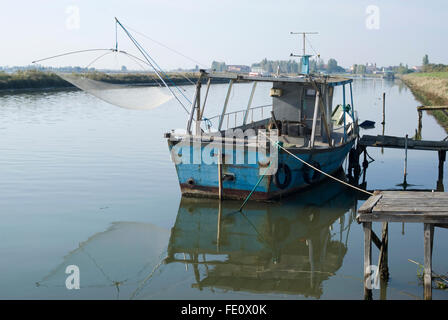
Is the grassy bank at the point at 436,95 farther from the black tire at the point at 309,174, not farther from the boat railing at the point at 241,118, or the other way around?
the black tire at the point at 309,174

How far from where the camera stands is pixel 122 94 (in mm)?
16562

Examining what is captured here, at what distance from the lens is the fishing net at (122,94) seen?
15797mm

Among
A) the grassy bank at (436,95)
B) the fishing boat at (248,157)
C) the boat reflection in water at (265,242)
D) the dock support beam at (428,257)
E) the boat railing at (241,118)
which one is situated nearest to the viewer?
the dock support beam at (428,257)

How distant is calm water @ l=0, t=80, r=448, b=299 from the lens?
9859mm

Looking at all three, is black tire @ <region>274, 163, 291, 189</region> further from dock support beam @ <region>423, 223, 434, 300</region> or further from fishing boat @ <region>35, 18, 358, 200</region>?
dock support beam @ <region>423, 223, 434, 300</region>

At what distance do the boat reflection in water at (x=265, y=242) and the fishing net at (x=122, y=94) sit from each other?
11.9 feet

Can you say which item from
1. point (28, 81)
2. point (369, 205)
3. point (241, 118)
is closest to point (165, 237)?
point (369, 205)

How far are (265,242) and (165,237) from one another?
8.32ft

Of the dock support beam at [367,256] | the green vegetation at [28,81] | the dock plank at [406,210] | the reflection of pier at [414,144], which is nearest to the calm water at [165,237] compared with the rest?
the dock support beam at [367,256]

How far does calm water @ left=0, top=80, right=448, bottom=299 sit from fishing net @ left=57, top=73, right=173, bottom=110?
2.81 meters

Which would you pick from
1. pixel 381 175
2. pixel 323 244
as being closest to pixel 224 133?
pixel 323 244

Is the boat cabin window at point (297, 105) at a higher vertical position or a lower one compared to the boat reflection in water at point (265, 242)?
higher

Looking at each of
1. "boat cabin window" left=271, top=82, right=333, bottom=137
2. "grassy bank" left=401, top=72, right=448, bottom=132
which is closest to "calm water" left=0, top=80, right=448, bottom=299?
"boat cabin window" left=271, top=82, right=333, bottom=137
